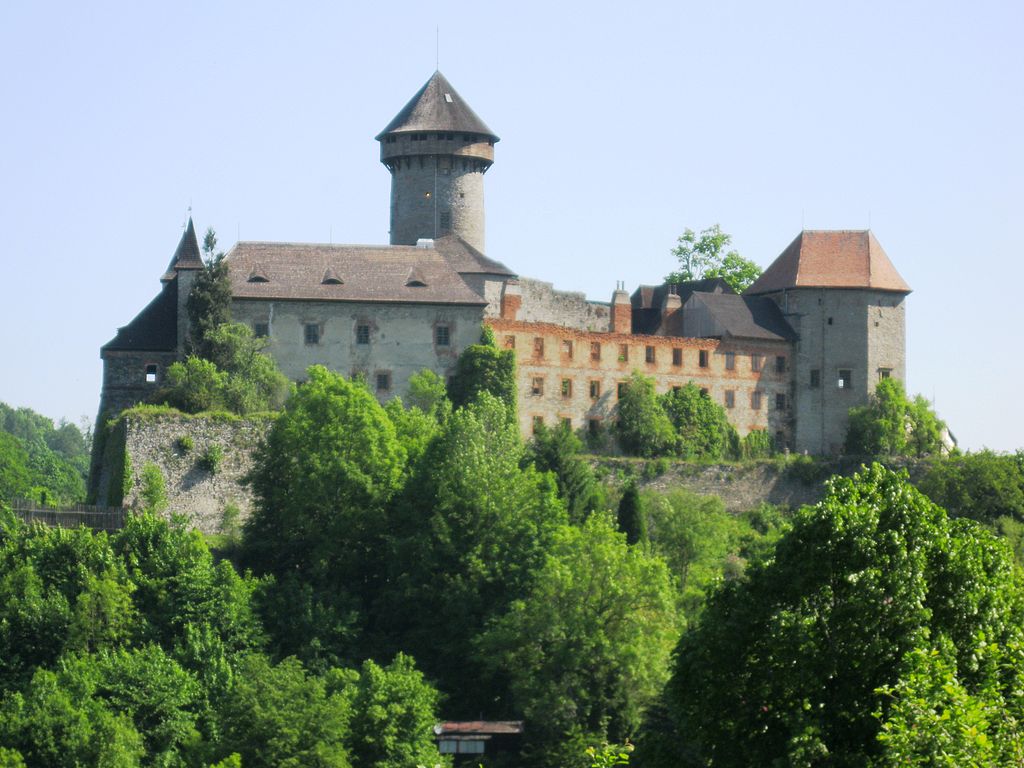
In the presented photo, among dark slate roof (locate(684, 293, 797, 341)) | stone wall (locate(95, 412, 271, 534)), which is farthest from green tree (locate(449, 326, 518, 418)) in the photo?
dark slate roof (locate(684, 293, 797, 341))

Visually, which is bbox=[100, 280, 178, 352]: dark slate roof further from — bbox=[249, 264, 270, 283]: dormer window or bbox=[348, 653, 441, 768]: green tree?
bbox=[348, 653, 441, 768]: green tree

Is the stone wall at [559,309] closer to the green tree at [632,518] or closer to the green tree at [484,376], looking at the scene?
the green tree at [484,376]

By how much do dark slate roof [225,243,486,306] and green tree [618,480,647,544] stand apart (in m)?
8.98

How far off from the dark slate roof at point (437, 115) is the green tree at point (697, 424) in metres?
14.1

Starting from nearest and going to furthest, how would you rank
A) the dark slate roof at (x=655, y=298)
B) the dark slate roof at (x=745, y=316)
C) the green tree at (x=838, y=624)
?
1. the green tree at (x=838, y=624)
2. the dark slate roof at (x=745, y=316)
3. the dark slate roof at (x=655, y=298)

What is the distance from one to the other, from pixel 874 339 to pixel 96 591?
3507cm

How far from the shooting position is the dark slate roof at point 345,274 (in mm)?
81812

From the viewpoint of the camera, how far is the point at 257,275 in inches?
3236

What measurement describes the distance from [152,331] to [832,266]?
1057 inches

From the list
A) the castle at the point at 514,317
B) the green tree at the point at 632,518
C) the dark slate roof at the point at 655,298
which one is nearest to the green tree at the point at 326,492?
the castle at the point at 514,317

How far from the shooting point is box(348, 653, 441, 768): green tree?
204ft

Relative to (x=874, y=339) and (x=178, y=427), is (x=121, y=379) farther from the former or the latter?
(x=874, y=339)

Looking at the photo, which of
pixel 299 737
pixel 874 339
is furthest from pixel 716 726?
pixel 874 339

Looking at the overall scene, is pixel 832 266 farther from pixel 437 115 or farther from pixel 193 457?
pixel 193 457
